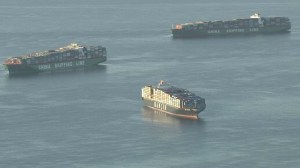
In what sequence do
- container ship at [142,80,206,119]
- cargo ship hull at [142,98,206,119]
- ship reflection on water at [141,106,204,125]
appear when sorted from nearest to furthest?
1. ship reflection on water at [141,106,204,125]
2. cargo ship hull at [142,98,206,119]
3. container ship at [142,80,206,119]

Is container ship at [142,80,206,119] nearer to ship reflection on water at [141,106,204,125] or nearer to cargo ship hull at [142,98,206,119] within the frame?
cargo ship hull at [142,98,206,119]

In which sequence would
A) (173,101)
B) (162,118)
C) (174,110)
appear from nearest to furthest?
1. (162,118)
2. (174,110)
3. (173,101)

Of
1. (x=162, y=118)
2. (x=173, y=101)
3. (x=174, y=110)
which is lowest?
(x=162, y=118)

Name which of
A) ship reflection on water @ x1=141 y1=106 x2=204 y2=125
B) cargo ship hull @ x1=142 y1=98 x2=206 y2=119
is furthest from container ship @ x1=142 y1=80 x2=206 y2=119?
ship reflection on water @ x1=141 y1=106 x2=204 y2=125

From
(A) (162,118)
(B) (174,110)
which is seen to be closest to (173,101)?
(B) (174,110)

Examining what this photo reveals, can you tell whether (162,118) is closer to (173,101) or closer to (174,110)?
(174,110)

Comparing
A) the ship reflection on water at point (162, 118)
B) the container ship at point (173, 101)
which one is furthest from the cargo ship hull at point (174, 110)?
the ship reflection on water at point (162, 118)

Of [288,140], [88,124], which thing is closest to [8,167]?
[88,124]
